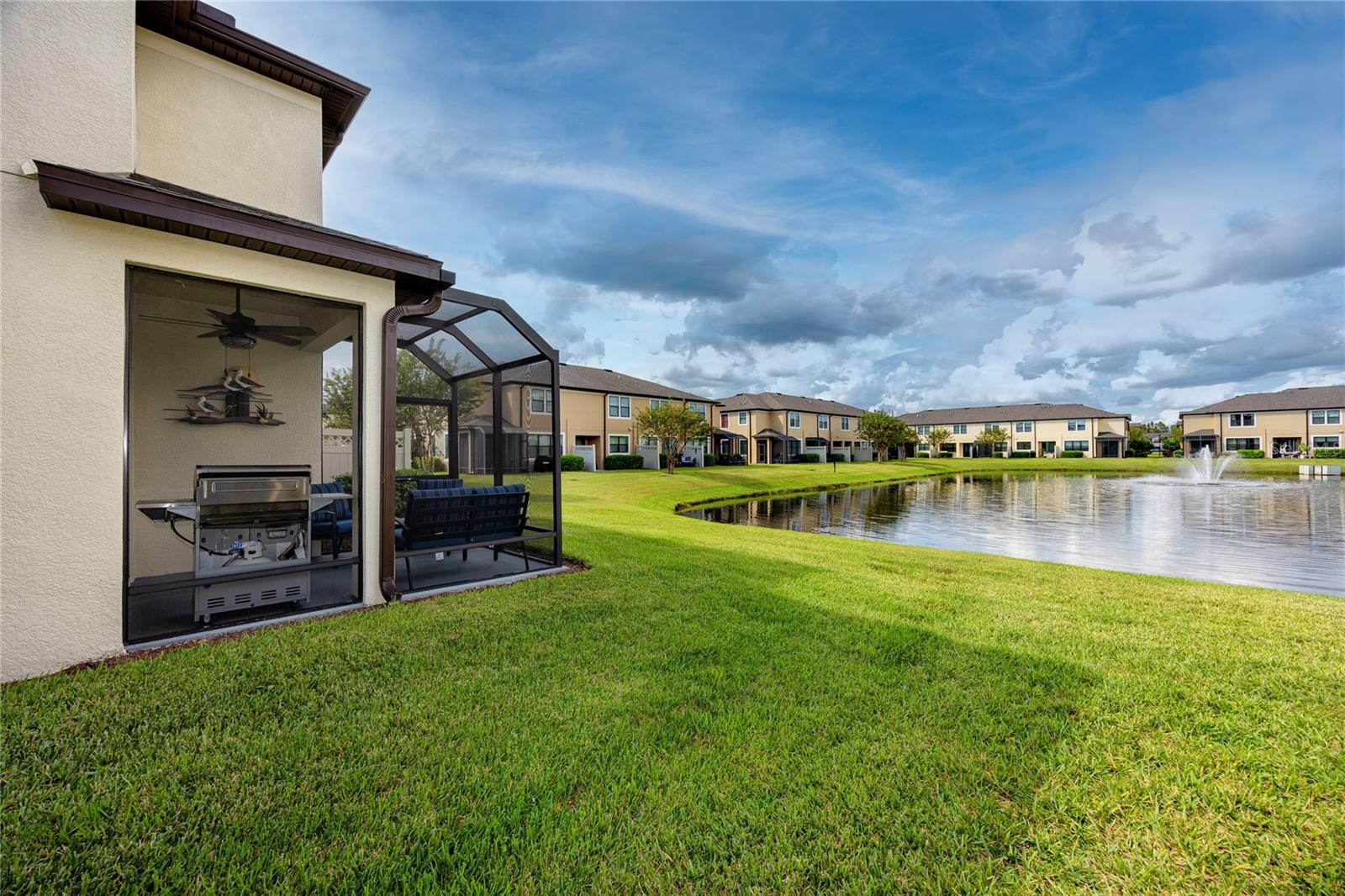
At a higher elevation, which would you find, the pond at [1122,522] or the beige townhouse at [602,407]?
the beige townhouse at [602,407]

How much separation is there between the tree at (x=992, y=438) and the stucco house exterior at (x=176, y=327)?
7085cm

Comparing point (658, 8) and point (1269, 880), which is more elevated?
point (658, 8)

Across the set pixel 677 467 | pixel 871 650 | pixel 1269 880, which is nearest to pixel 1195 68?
pixel 871 650

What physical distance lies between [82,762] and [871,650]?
522 centimetres

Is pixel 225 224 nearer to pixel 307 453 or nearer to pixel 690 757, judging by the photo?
pixel 307 453

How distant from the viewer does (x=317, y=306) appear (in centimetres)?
645

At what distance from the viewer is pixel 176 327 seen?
6977mm

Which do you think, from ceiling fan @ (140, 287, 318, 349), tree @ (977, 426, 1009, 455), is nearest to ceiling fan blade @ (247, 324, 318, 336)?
ceiling fan @ (140, 287, 318, 349)

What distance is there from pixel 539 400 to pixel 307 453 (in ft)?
12.2

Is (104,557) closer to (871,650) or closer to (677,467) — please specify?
(871,650)

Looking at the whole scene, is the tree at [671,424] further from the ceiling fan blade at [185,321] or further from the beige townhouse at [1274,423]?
the beige townhouse at [1274,423]

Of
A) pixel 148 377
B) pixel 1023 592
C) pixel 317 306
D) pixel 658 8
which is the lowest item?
pixel 1023 592

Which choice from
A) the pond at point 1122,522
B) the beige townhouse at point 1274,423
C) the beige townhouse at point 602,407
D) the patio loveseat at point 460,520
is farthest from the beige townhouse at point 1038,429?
the patio loveseat at point 460,520

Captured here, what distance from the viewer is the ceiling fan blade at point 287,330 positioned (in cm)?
674
